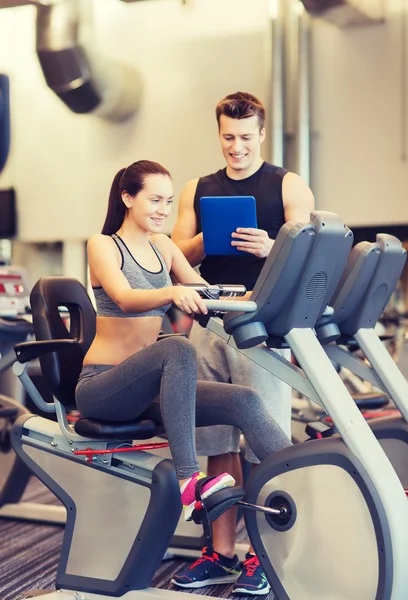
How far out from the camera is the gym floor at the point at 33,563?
2.75 m

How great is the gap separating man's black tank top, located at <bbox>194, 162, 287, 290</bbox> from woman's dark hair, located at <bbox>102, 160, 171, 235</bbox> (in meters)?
0.33

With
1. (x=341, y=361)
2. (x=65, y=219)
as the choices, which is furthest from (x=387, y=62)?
(x=341, y=361)

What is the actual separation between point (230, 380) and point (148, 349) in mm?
601

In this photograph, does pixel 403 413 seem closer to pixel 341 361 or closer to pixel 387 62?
pixel 341 361

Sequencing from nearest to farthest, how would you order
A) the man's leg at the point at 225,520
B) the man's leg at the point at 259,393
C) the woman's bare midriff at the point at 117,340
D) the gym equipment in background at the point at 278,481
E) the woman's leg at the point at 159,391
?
the gym equipment in background at the point at 278,481 → the woman's leg at the point at 159,391 → the woman's bare midriff at the point at 117,340 → the man's leg at the point at 259,393 → the man's leg at the point at 225,520

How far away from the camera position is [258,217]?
282 cm

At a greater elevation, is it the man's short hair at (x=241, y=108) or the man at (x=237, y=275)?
the man's short hair at (x=241, y=108)

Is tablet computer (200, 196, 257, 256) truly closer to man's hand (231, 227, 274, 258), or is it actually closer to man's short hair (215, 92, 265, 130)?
man's hand (231, 227, 274, 258)

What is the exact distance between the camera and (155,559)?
2449mm

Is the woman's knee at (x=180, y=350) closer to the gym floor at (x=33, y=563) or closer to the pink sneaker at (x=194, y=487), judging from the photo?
the pink sneaker at (x=194, y=487)

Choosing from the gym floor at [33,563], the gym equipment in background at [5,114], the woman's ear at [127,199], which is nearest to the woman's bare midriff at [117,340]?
the woman's ear at [127,199]

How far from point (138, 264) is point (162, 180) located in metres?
0.27

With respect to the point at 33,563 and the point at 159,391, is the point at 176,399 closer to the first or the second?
the point at 159,391

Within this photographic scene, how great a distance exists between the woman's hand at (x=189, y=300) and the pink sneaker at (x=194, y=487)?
17.2 inches
